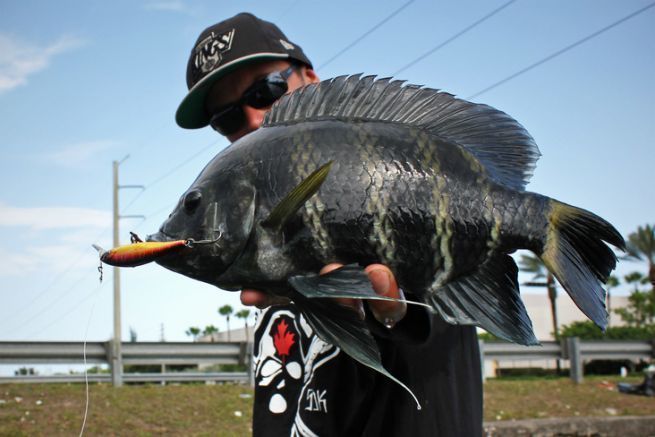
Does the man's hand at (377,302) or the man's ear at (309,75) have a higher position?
the man's ear at (309,75)

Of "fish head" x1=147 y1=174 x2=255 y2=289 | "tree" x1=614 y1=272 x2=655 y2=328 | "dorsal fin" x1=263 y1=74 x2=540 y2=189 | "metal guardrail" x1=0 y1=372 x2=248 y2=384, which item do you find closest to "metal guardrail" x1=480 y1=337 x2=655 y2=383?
"metal guardrail" x1=0 y1=372 x2=248 y2=384

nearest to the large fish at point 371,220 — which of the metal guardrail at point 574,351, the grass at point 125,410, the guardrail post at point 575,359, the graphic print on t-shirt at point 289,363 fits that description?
the graphic print on t-shirt at point 289,363

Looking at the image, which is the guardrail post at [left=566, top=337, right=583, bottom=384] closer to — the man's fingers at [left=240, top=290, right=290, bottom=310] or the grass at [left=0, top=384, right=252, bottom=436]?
the grass at [left=0, top=384, right=252, bottom=436]

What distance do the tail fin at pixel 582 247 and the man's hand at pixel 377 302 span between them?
410 millimetres

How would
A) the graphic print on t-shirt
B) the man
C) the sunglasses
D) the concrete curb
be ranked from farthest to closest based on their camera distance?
1. the concrete curb
2. the sunglasses
3. the graphic print on t-shirt
4. the man

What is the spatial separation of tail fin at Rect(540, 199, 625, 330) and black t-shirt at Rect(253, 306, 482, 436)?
1.51 feet

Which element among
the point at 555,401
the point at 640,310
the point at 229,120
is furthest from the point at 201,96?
the point at 640,310

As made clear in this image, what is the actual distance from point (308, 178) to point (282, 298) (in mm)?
386

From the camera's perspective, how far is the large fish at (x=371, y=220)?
157cm

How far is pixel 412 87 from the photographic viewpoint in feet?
5.92

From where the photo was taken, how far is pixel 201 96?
2.88m

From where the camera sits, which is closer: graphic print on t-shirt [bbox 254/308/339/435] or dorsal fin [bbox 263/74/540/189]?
dorsal fin [bbox 263/74/540/189]

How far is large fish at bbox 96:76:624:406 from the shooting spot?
1573 mm

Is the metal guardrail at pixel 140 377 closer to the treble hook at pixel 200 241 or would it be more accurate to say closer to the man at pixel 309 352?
the man at pixel 309 352
